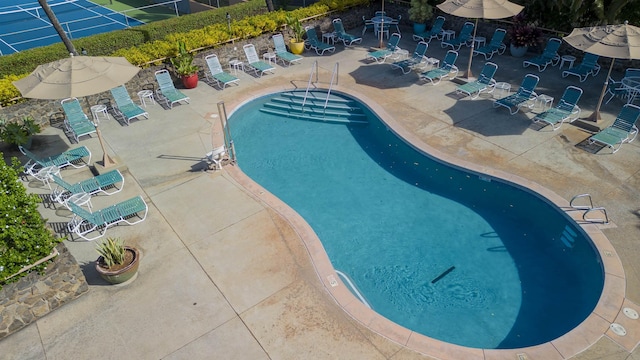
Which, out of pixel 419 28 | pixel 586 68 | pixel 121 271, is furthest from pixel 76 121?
pixel 586 68

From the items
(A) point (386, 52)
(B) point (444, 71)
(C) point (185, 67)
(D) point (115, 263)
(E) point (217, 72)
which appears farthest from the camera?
(A) point (386, 52)

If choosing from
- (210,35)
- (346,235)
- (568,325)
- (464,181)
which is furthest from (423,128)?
(210,35)

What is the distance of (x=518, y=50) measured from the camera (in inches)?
744

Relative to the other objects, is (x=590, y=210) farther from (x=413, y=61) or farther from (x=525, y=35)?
(x=525, y=35)

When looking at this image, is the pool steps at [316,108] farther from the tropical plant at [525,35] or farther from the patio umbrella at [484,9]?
the tropical plant at [525,35]

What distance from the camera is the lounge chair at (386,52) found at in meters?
19.1

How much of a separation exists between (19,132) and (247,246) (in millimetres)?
8969

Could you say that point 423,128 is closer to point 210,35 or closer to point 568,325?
point 568,325

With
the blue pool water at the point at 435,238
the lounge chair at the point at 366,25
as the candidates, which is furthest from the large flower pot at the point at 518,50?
the blue pool water at the point at 435,238

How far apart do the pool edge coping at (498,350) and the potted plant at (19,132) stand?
735 centimetres

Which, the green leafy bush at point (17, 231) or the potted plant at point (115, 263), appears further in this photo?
the potted plant at point (115, 263)

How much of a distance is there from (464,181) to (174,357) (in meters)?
8.95

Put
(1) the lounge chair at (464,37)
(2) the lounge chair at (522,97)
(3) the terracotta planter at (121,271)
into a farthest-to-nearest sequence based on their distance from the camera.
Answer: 1. (1) the lounge chair at (464,37)
2. (2) the lounge chair at (522,97)
3. (3) the terracotta planter at (121,271)

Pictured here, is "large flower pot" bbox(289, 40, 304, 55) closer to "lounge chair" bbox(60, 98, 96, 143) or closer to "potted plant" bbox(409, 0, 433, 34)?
"potted plant" bbox(409, 0, 433, 34)
